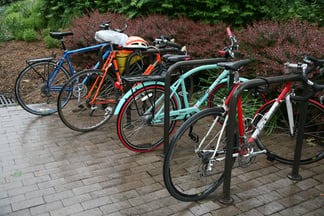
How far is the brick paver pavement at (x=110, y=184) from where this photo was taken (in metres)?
3.42

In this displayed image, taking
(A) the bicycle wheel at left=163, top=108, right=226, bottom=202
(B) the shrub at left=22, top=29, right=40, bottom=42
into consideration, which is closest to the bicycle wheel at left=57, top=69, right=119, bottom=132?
(A) the bicycle wheel at left=163, top=108, right=226, bottom=202

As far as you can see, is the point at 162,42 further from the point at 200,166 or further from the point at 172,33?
the point at 200,166

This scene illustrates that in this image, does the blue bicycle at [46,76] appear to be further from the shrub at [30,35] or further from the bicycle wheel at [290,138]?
the shrub at [30,35]

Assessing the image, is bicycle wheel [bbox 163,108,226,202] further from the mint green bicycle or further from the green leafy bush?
the green leafy bush

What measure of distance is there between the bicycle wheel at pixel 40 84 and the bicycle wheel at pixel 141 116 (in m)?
1.85

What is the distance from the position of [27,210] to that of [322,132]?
3594 mm

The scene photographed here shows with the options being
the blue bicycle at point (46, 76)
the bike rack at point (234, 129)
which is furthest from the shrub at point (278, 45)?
the blue bicycle at point (46, 76)

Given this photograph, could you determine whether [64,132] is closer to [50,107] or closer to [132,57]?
[50,107]

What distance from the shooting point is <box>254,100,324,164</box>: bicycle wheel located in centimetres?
420

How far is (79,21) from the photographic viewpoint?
24.9 ft

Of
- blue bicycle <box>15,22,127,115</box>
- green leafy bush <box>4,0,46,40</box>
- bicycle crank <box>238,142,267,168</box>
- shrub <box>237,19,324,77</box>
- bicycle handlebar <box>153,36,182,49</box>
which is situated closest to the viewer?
bicycle crank <box>238,142,267,168</box>

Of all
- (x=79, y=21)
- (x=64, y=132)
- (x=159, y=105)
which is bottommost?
(x=64, y=132)

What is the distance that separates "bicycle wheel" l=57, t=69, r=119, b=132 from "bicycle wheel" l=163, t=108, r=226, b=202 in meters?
2.02

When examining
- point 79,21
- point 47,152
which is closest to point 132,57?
point 47,152
